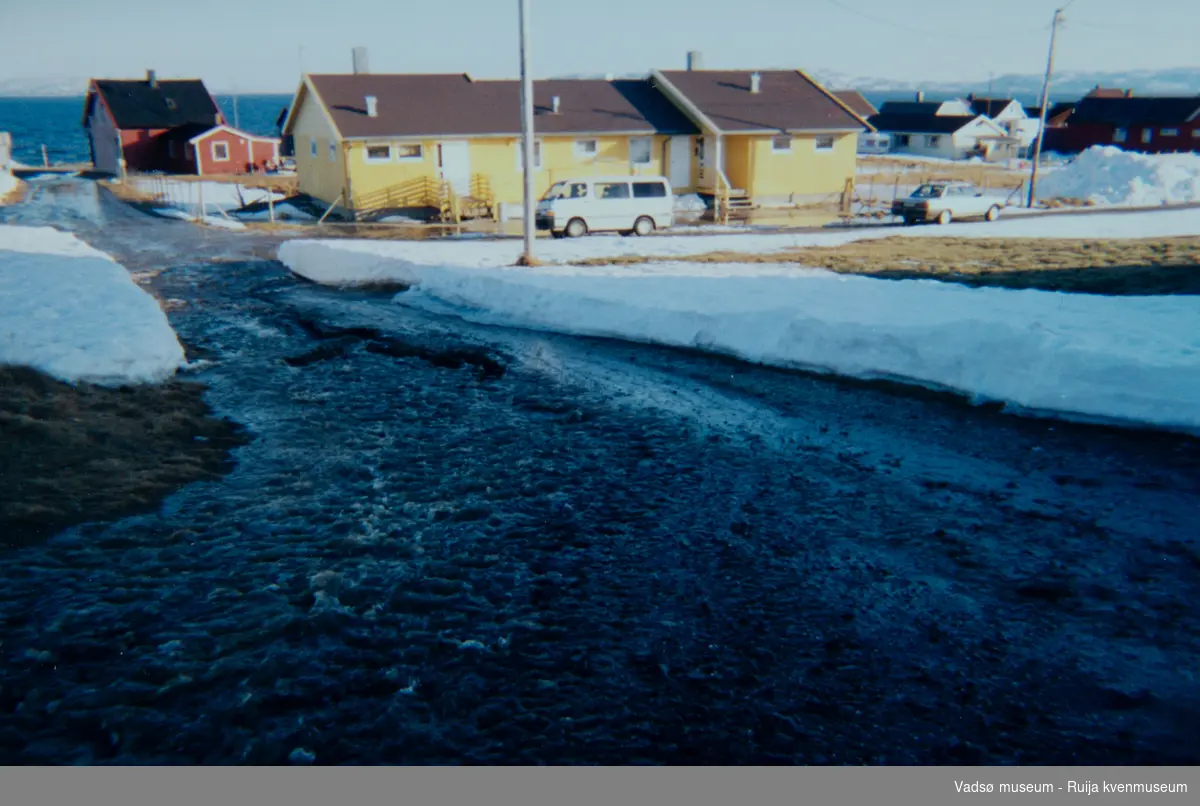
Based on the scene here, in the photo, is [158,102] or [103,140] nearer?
[158,102]

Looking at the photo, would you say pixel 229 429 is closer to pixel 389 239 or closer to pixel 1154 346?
pixel 1154 346

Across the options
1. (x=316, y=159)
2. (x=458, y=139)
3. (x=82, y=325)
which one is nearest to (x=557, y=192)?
(x=458, y=139)

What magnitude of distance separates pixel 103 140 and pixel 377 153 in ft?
119

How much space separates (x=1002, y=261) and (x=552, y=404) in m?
15.1

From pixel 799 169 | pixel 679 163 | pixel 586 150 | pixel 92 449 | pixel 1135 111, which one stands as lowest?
pixel 92 449

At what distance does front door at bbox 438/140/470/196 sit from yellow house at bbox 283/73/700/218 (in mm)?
39

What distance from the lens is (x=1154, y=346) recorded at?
12.1 m

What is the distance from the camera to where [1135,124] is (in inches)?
2968

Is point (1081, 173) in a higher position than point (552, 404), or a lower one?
higher

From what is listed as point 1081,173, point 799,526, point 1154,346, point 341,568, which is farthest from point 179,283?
point 1081,173

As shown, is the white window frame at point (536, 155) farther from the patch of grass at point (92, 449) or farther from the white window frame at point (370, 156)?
the patch of grass at point (92, 449)

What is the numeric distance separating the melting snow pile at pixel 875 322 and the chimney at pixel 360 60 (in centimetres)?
1979

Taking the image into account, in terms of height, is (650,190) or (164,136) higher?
(164,136)

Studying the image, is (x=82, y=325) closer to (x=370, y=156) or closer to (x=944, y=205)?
(x=370, y=156)
